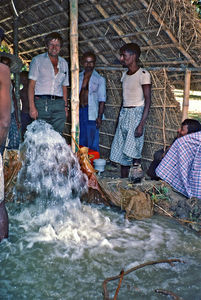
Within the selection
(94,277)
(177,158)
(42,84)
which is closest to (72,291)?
(94,277)

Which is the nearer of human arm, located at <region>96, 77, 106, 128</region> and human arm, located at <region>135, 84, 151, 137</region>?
human arm, located at <region>135, 84, 151, 137</region>

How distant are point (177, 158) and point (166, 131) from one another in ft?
4.63

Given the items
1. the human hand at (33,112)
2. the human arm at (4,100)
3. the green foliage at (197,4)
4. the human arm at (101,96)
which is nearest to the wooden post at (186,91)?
the green foliage at (197,4)

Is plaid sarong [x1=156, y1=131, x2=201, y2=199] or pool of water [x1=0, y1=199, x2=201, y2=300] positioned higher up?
plaid sarong [x1=156, y1=131, x2=201, y2=199]

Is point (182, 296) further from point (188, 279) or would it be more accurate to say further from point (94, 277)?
point (94, 277)

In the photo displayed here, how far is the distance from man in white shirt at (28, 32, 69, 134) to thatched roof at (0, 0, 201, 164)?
0.89m

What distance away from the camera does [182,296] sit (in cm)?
235

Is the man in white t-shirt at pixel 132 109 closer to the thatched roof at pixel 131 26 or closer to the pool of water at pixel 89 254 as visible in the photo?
the thatched roof at pixel 131 26

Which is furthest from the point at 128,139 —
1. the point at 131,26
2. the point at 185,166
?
the point at 131,26

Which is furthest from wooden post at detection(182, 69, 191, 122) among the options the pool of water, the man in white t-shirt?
the pool of water

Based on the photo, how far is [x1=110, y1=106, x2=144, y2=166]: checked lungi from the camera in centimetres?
480

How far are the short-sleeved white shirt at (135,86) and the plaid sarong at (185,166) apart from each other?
3.96 feet

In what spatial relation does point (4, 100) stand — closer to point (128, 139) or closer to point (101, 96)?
point (128, 139)

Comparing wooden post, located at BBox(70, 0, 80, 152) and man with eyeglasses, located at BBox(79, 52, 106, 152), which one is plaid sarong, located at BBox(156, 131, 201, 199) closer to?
wooden post, located at BBox(70, 0, 80, 152)
